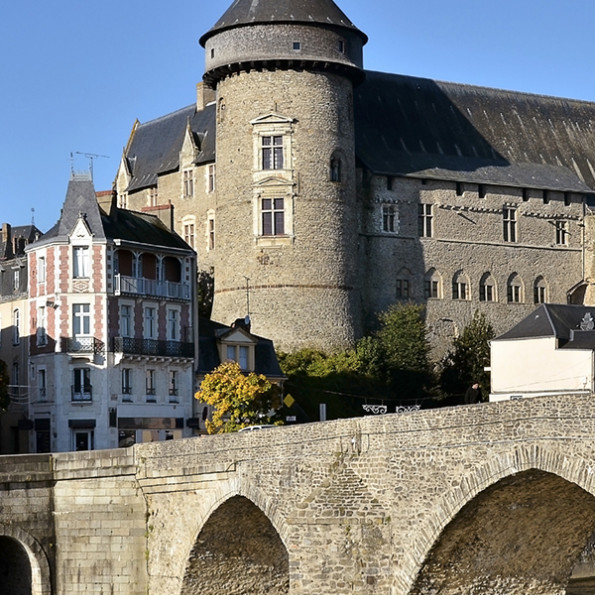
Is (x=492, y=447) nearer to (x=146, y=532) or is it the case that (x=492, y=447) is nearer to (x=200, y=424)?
(x=146, y=532)

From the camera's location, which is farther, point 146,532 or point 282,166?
point 282,166

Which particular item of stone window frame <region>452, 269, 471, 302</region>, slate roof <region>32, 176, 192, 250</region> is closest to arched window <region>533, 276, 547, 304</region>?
stone window frame <region>452, 269, 471, 302</region>

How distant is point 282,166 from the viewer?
66.6m

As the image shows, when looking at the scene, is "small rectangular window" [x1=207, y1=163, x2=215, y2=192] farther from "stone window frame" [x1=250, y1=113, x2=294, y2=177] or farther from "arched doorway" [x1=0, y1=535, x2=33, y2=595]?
"arched doorway" [x1=0, y1=535, x2=33, y2=595]

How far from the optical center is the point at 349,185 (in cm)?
6856

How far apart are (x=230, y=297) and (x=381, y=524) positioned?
39282 millimetres

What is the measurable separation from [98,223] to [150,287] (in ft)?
8.39

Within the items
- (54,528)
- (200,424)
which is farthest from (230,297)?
(54,528)

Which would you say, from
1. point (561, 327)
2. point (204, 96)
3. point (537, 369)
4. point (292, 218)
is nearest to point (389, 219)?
point (292, 218)

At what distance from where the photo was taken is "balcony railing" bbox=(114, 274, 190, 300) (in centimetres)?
5088

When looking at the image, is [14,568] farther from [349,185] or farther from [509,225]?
[509,225]

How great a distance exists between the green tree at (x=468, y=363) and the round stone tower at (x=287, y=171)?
13.5ft

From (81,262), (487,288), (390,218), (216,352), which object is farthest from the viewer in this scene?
(487,288)

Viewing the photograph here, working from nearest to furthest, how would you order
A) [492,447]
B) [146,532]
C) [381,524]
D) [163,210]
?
[492,447], [381,524], [146,532], [163,210]
